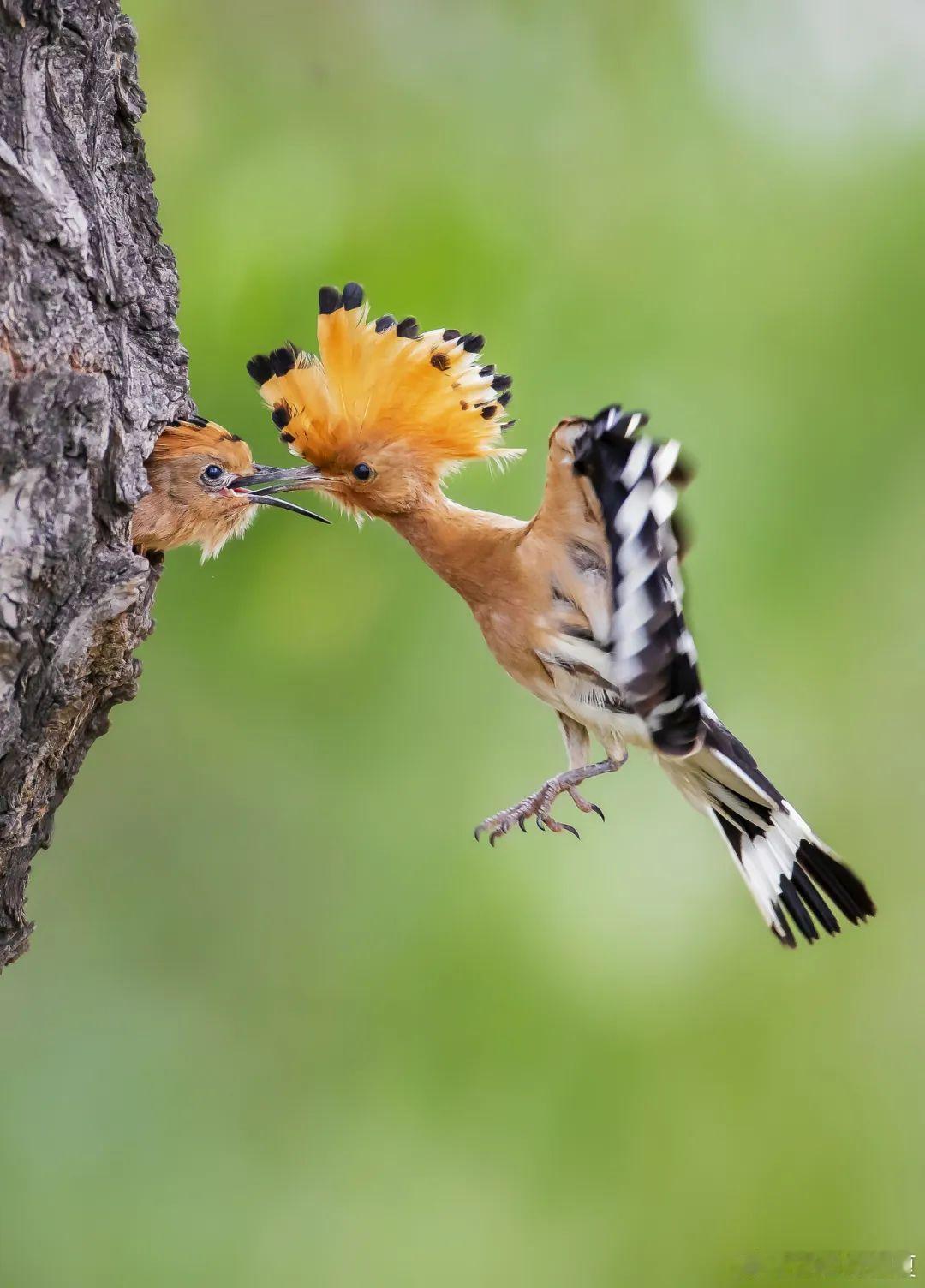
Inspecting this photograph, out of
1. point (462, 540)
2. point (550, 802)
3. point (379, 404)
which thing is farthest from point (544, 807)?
point (379, 404)

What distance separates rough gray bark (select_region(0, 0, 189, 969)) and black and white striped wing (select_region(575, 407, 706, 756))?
1.56 feet

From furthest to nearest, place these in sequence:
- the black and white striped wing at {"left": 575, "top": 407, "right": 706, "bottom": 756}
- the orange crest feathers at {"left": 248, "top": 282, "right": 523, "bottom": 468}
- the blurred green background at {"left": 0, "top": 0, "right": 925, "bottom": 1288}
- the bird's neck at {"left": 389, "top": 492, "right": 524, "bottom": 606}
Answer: the blurred green background at {"left": 0, "top": 0, "right": 925, "bottom": 1288}, the bird's neck at {"left": 389, "top": 492, "right": 524, "bottom": 606}, the orange crest feathers at {"left": 248, "top": 282, "right": 523, "bottom": 468}, the black and white striped wing at {"left": 575, "top": 407, "right": 706, "bottom": 756}

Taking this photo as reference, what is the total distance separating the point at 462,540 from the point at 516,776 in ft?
4.80

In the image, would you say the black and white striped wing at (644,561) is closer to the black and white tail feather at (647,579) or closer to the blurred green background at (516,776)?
the black and white tail feather at (647,579)

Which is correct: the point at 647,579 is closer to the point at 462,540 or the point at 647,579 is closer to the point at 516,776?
the point at 462,540

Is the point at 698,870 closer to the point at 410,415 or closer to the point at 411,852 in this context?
the point at 411,852

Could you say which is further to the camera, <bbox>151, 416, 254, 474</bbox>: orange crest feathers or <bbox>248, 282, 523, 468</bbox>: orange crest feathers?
<bbox>248, 282, 523, 468</bbox>: orange crest feathers

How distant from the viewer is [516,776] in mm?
3113

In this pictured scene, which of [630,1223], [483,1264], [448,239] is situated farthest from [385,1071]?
[448,239]

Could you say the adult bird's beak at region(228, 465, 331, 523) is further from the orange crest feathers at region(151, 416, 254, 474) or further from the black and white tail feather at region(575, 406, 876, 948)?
the black and white tail feather at region(575, 406, 876, 948)

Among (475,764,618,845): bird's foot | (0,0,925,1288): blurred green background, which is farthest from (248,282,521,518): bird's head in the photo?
(0,0,925,1288): blurred green background

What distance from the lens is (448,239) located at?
3.09m

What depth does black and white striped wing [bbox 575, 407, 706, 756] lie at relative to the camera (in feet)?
4.53

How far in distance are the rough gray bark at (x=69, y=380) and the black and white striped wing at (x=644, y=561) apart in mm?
474
